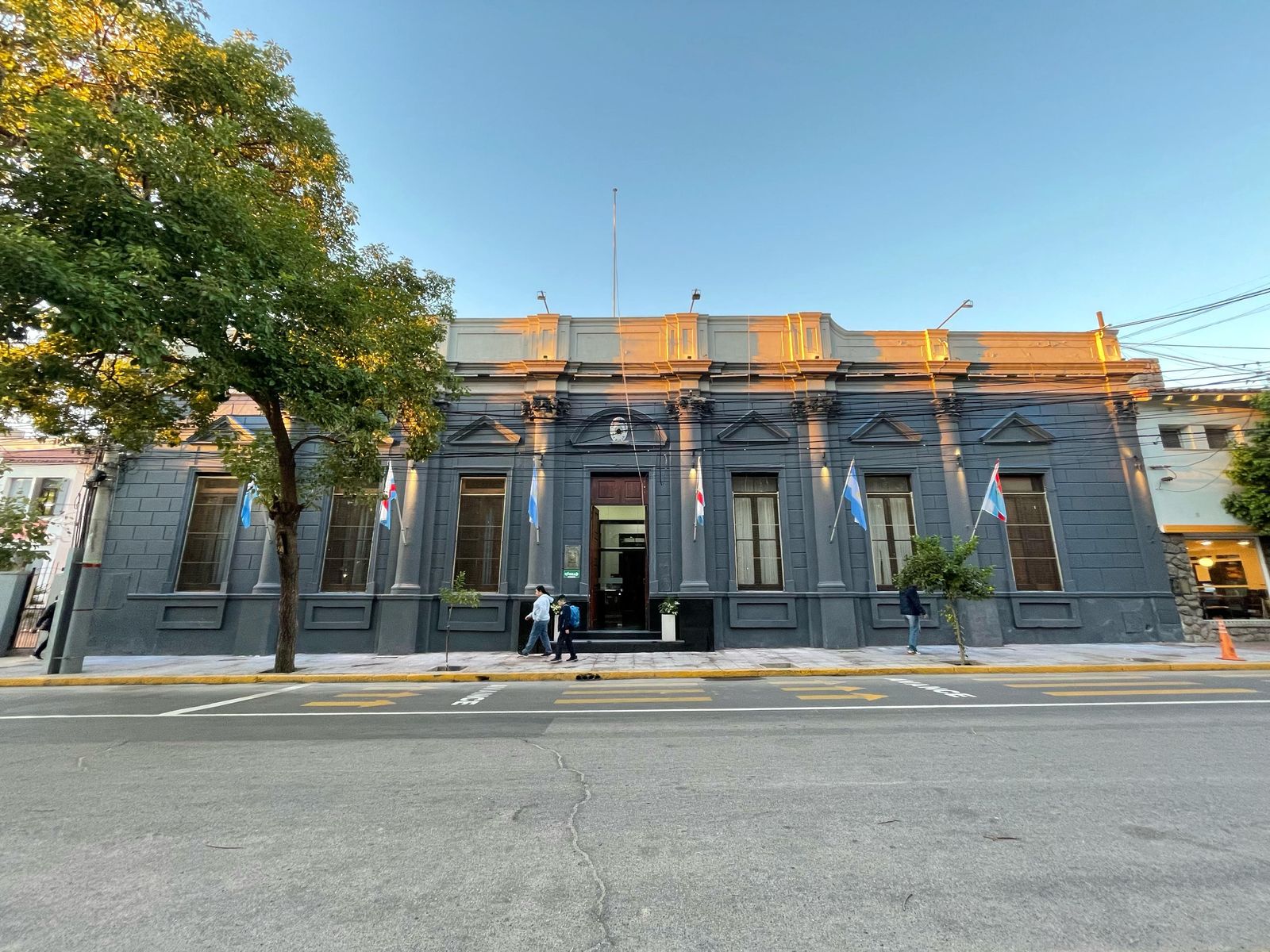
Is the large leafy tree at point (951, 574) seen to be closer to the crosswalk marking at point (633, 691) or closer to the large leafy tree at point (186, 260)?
the crosswalk marking at point (633, 691)

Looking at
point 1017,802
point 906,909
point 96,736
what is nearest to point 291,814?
point 906,909

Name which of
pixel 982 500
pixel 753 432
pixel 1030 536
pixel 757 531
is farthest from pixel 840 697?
pixel 1030 536

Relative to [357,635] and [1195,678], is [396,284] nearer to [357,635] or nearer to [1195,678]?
[357,635]

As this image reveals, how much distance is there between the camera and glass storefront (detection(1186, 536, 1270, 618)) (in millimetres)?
16016

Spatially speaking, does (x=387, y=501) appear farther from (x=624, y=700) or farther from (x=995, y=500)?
(x=995, y=500)

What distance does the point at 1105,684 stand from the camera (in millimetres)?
9781

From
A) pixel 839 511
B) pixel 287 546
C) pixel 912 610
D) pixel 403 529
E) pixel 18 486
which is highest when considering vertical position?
pixel 18 486

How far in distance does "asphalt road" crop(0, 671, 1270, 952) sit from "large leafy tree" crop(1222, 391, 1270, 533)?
13058 millimetres

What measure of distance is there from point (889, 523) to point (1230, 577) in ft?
31.9

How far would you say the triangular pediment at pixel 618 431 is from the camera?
55.5ft

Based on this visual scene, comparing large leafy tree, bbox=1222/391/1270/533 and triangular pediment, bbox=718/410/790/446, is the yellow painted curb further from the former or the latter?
triangular pediment, bbox=718/410/790/446

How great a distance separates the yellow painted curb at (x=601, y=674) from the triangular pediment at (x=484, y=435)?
7.25 meters

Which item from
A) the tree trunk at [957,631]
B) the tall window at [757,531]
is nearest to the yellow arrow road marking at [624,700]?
the tree trunk at [957,631]

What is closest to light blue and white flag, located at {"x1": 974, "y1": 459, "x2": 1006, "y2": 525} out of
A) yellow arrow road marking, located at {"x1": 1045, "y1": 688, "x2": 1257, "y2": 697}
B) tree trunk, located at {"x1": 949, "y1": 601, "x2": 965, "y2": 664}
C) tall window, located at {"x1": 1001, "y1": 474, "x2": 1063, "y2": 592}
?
tall window, located at {"x1": 1001, "y1": 474, "x2": 1063, "y2": 592}
